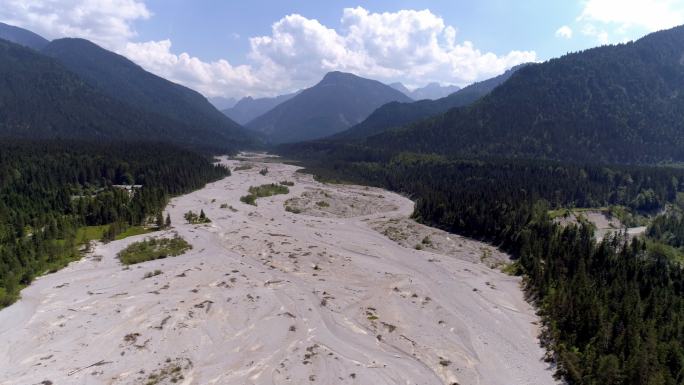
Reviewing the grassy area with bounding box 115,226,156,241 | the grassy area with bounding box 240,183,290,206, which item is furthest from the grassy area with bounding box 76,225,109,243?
the grassy area with bounding box 240,183,290,206

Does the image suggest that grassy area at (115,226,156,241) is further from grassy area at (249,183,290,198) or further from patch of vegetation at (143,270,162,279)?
grassy area at (249,183,290,198)

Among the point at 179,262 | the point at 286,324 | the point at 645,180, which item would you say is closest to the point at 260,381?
the point at 286,324

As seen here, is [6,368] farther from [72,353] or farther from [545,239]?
[545,239]

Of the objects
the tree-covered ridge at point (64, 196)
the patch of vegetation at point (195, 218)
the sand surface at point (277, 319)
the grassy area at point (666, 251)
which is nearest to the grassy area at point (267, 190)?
the tree-covered ridge at point (64, 196)

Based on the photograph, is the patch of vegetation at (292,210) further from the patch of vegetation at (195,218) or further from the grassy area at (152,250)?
the grassy area at (152,250)

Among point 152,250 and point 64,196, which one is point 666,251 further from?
point 64,196
